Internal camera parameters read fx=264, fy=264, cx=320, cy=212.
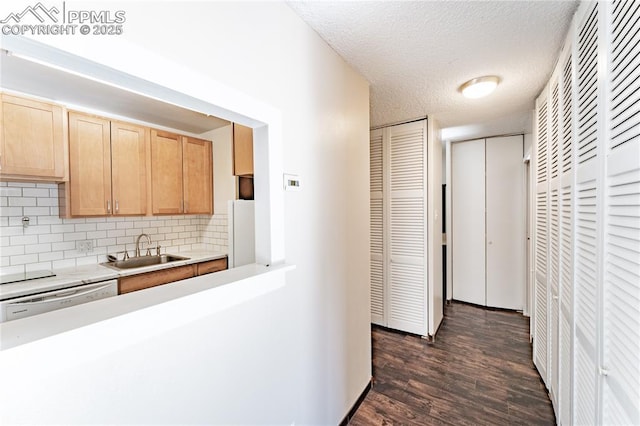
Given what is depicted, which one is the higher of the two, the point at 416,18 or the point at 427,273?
the point at 416,18

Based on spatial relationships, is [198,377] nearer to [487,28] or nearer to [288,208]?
[288,208]

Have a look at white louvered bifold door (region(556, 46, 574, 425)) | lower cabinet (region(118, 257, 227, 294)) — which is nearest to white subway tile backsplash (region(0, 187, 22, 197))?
lower cabinet (region(118, 257, 227, 294))

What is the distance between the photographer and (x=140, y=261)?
2930 mm

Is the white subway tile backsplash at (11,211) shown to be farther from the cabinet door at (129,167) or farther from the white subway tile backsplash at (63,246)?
the cabinet door at (129,167)

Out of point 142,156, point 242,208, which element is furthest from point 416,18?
point 142,156

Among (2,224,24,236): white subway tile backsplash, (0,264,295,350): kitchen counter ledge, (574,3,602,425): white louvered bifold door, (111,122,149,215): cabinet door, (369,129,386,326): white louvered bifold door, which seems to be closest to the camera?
(0,264,295,350): kitchen counter ledge

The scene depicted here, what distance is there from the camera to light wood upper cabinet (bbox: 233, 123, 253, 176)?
71.9 inches

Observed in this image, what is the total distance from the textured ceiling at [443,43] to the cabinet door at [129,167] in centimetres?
233

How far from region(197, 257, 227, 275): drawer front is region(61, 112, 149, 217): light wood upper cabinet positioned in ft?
2.78

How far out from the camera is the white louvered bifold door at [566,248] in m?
1.43

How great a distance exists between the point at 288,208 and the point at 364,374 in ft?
5.32

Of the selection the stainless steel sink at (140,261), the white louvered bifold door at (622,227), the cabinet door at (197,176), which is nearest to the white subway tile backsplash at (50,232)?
the stainless steel sink at (140,261)

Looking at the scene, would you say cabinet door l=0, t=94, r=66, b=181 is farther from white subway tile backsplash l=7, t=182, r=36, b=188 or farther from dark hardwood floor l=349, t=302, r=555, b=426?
dark hardwood floor l=349, t=302, r=555, b=426

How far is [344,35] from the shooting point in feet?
5.11
